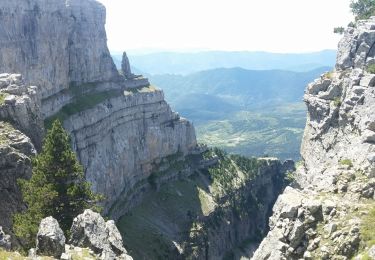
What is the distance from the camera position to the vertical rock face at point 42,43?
14788 cm

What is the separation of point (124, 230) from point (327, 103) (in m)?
87.5

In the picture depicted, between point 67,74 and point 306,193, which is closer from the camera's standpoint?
point 306,193

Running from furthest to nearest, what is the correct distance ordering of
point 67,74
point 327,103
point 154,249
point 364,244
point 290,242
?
point 67,74 < point 154,249 < point 327,103 < point 290,242 < point 364,244

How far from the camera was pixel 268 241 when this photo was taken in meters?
58.9

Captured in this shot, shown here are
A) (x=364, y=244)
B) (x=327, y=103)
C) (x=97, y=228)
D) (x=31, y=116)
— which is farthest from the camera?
(x=327, y=103)

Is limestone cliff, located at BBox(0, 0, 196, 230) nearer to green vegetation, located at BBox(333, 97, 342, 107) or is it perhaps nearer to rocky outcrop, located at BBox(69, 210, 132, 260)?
green vegetation, located at BBox(333, 97, 342, 107)

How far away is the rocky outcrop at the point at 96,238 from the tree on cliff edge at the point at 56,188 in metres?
11.5

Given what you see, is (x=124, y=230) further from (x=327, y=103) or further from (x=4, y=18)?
(x=327, y=103)

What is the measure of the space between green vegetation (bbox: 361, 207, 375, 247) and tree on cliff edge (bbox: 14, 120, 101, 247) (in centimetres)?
3933

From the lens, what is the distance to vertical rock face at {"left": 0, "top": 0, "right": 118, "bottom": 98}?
147875 millimetres

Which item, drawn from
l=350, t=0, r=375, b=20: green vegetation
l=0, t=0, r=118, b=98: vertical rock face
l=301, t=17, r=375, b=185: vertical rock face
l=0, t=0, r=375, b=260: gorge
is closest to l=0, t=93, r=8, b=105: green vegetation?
l=0, t=0, r=375, b=260: gorge

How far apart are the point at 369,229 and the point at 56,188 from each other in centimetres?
4291

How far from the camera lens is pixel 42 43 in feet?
550

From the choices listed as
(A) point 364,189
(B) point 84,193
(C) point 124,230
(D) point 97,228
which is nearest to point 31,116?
(B) point 84,193
